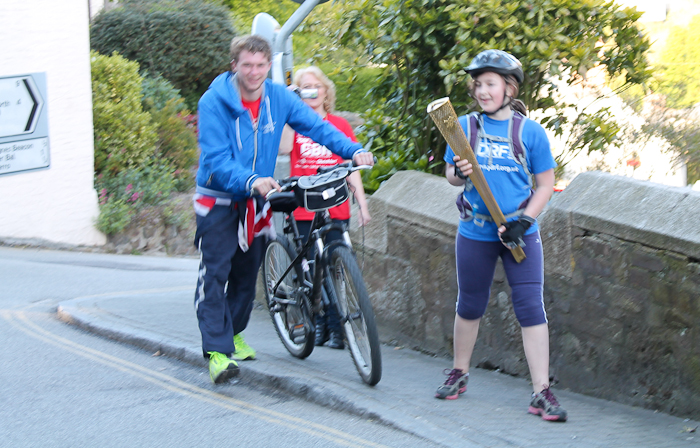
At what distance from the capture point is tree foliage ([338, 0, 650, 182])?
17.9ft

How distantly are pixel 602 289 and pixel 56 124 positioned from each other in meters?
11.2

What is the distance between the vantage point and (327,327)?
18.6 ft

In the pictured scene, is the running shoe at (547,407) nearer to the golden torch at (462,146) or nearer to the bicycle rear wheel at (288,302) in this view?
the golden torch at (462,146)

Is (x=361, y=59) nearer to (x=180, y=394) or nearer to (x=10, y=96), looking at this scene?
(x=180, y=394)

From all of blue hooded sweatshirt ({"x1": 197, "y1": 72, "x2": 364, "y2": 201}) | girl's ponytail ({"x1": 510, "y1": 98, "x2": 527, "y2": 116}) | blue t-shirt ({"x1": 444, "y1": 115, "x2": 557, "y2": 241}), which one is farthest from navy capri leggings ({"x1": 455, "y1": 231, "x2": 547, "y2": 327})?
blue hooded sweatshirt ({"x1": 197, "y1": 72, "x2": 364, "y2": 201})

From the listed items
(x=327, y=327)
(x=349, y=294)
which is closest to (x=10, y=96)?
(x=327, y=327)

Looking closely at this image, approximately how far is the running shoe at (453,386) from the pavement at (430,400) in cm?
5

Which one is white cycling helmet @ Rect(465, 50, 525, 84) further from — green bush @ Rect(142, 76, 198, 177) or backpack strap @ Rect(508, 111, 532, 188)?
green bush @ Rect(142, 76, 198, 177)

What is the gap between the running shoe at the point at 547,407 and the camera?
13.0 feet

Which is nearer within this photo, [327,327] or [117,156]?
[327,327]

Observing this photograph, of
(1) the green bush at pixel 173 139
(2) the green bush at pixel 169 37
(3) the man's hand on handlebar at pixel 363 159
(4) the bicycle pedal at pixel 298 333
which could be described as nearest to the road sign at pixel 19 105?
(1) the green bush at pixel 173 139

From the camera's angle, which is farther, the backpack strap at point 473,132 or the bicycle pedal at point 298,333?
the bicycle pedal at point 298,333

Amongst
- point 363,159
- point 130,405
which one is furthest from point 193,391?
point 363,159

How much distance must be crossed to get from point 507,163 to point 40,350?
3.74m
